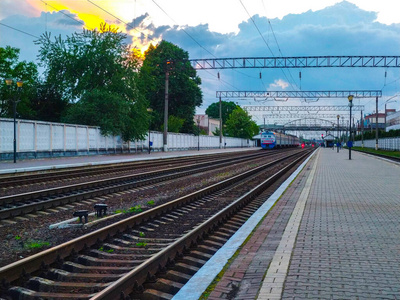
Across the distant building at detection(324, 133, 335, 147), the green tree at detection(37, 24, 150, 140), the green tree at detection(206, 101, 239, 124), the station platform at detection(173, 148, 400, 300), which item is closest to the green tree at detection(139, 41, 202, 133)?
the green tree at detection(37, 24, 150, 140)

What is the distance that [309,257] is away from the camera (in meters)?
5.91

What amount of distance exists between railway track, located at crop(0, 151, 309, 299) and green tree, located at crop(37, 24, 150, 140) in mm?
34750

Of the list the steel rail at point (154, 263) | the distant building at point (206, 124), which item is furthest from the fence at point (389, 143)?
the distant building at point (206, 124)

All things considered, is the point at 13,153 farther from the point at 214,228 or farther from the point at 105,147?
the point at 214,228

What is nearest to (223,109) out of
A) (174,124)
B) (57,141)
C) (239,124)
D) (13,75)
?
(239,124)

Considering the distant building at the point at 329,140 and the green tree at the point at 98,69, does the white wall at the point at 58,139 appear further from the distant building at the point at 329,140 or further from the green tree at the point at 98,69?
the distant building at the point at 329,140

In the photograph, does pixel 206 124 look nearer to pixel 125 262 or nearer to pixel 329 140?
pixel 329 140

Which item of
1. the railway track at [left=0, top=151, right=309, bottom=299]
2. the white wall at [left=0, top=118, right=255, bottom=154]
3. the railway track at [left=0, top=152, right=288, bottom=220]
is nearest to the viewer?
the railway track at [left=0, top=151, right=309, bottom=299]

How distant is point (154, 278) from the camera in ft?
17.6

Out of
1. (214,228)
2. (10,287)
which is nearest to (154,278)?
(10,287)

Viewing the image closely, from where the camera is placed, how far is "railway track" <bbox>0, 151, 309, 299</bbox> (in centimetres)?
485

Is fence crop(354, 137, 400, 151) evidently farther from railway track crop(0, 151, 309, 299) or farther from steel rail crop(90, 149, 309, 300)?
steel rail crop(90, 149, 309, 300)

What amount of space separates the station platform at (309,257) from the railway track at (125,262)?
0.44 meters

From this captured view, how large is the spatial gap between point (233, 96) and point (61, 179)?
45984 mm
